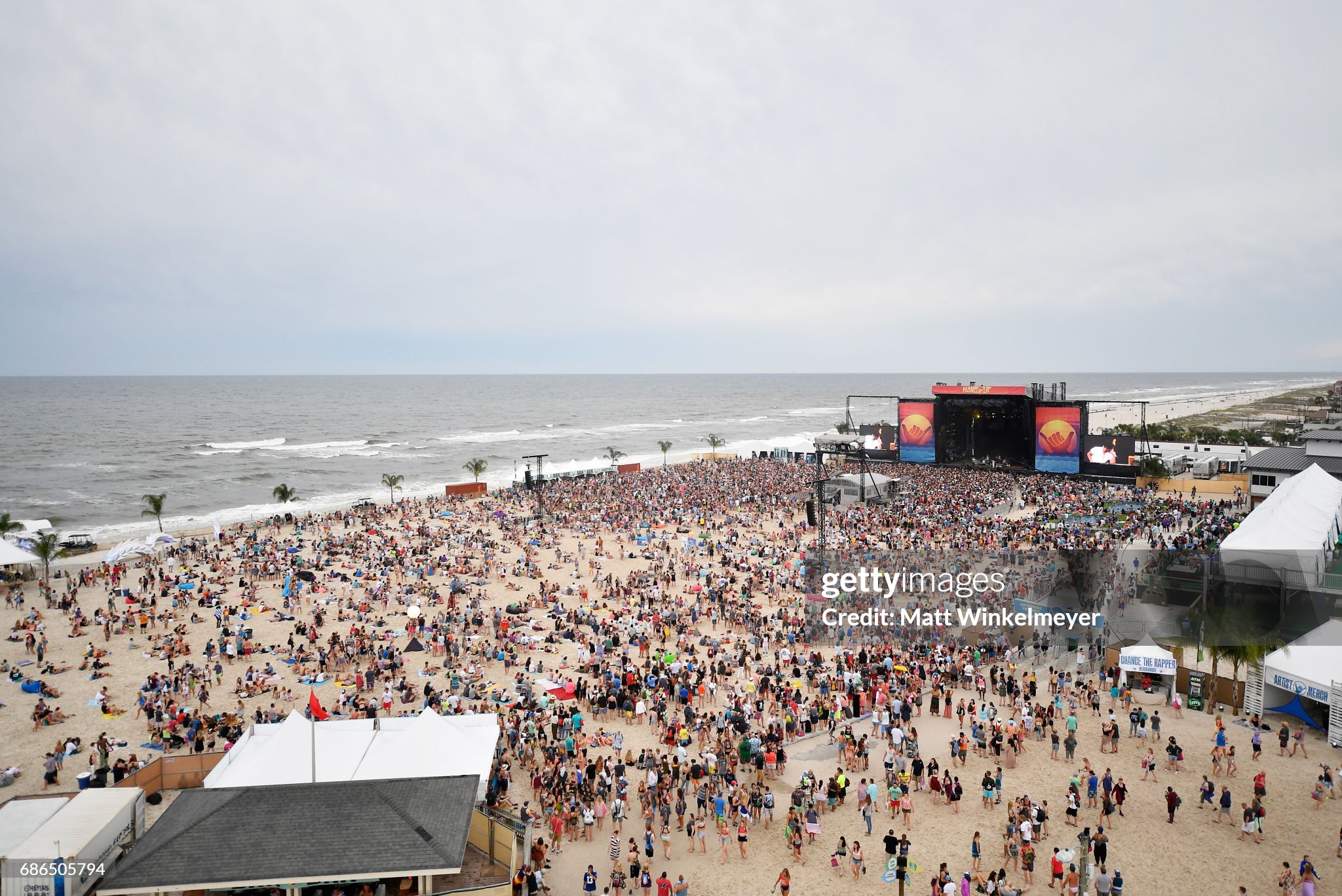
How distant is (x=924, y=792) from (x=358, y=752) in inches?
402

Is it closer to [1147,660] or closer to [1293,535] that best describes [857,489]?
[1293,535]

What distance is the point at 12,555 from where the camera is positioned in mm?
28172

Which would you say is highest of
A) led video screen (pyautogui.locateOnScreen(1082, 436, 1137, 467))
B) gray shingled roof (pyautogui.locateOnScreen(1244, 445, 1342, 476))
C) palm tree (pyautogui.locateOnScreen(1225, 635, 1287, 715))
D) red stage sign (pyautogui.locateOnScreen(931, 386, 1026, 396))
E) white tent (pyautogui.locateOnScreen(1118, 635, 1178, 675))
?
red stage sign (pyautogui.locateOnScreen(931, 386, 1026, 396))

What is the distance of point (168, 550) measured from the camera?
3362 centimetres

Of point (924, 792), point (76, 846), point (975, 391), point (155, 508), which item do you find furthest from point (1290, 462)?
point (155, 508)

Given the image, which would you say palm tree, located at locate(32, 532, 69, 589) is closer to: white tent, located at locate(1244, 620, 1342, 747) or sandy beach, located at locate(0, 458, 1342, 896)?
sandy beach, located at locate(0, 458, 1342, 896)

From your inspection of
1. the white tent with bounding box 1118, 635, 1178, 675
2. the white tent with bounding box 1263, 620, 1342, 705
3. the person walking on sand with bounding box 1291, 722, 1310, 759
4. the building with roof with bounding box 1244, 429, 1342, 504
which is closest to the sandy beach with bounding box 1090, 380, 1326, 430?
the building with roof with bounding box 1244, 429, 1342, 504

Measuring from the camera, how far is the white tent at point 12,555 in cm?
2777

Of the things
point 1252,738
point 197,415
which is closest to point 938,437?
point 1252,738

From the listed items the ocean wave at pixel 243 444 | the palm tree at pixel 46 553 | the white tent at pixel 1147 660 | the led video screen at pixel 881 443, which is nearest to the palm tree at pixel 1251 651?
the white tent at pixel 1147 660

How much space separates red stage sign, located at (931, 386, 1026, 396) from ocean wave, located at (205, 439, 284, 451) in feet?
247

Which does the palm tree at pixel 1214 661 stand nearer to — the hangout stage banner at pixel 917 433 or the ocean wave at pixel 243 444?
the hangout stage banner at pixel 917 433

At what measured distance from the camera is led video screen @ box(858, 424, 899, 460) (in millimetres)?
40612

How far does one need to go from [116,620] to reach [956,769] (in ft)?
82.3
